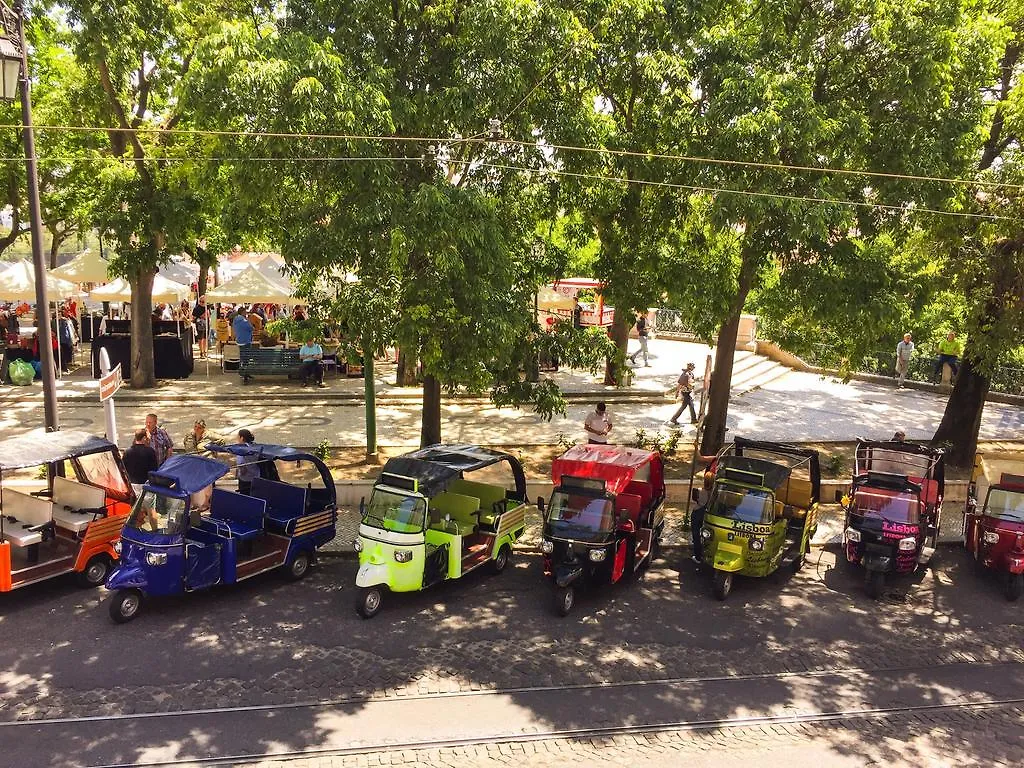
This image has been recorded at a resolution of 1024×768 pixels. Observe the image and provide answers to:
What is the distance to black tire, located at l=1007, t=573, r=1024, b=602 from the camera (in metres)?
10.5

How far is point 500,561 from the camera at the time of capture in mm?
10914

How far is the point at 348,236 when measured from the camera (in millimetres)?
10969

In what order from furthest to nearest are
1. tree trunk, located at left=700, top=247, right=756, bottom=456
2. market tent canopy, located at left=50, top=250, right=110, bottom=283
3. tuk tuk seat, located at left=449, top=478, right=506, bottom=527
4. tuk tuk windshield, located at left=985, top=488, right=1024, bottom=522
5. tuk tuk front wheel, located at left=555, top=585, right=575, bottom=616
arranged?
market tent canopy, located at left=50, top=250, right=110, bottom=283
tree trunk, located at left=700, top=247, right=756, bottom=456
tuk tuk seat, located at left=449, top=478, right=506, bottom=527
tuk tuk windshield, located at left=985, top=488, right=1024, bottom=522
tuk tuk front wheel, located at left=555, top=585, right=575, bottom=616

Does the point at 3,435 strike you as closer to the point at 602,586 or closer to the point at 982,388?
the point at 602,586

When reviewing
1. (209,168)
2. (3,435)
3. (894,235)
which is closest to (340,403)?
(3,435)

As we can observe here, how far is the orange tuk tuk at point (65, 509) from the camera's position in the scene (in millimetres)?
9398

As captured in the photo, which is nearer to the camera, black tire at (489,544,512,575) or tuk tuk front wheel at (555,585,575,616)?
tuk tuk front wheel at (555,585,575,616)

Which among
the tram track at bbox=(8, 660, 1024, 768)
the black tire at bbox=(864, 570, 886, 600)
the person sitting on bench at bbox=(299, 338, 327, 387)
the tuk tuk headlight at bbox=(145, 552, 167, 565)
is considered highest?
the person sitting on bench at bbox=(299, 338, 327, 387)

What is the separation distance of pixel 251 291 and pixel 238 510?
1144 centimetres

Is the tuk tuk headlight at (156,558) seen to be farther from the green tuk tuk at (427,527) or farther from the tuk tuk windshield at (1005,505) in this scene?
the tuk tuk windshield at (1005,505)

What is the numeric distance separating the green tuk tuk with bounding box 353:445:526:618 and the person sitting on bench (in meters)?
10.1

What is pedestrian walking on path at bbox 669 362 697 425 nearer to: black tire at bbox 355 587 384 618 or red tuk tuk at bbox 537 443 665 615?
red tuk tuk at bbox 537 443 665 615

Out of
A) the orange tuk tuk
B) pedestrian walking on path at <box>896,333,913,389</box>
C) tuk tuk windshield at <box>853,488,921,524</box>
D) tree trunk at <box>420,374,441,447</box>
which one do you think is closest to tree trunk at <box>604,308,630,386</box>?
tree trunk at <box>420,374,441,447</box>

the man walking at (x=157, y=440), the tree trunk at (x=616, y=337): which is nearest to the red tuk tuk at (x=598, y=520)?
the tree trunk at (x=616, y=337)
